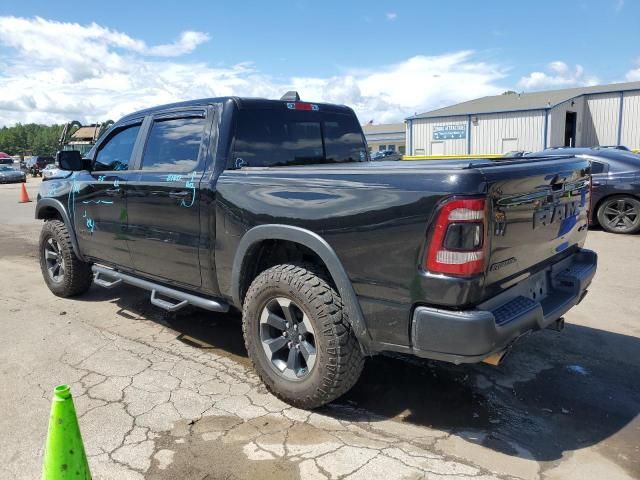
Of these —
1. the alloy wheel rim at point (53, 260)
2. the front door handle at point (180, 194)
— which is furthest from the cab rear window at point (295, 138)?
the alloy wheel rim at point (53, 260)

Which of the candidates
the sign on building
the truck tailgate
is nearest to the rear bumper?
the truck tailgate

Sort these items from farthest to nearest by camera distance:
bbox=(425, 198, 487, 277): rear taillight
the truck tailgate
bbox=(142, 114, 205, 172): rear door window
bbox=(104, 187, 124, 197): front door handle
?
1. bbox=(104, 187, 124, 197): front door handle
2. bbox=(142, 114, 205, 172): rear door window
3. the truck tailgate
4. bbox=(425, 198, 487, 277): rear taillight

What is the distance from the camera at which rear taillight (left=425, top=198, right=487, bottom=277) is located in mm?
2508

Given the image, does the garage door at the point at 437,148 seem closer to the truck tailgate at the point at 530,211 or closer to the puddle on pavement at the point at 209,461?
the truck tailgate at the point at 530,211

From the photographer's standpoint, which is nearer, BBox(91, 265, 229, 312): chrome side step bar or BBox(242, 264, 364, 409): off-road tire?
BBox(242, 264, 364, 409): off-road tire

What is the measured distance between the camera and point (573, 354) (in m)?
4.18

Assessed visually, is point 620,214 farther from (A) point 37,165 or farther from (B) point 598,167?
(A) point 37,165

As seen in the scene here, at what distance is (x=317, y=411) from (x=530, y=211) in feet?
5.77

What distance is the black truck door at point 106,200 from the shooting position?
181 inches

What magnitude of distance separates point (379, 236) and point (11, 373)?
9.96ft

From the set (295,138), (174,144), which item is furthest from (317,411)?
(174,144)

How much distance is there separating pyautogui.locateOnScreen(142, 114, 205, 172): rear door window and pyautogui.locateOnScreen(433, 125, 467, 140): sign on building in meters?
30.0

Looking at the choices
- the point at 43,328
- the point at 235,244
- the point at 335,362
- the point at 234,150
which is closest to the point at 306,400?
the point at 335,362

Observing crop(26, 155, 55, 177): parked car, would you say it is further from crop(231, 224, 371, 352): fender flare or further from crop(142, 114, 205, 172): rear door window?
crop(231, 224, 371, 352): fender flare
